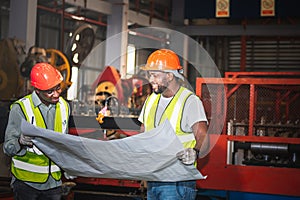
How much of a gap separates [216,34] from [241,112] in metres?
9.29

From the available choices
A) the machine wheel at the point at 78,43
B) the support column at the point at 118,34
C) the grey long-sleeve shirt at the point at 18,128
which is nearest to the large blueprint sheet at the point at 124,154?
the grey long-sleeve shirt at the point at 18,128

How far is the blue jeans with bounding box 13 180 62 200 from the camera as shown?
12.8 ft

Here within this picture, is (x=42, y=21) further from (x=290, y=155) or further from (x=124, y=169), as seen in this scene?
(x=124, y=169)

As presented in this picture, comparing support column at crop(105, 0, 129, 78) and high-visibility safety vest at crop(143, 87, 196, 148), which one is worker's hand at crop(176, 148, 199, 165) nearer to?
high-visibility safety vest at crop(143, 87, 196, 148)

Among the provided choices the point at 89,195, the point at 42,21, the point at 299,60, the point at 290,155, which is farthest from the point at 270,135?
the point at 42,21

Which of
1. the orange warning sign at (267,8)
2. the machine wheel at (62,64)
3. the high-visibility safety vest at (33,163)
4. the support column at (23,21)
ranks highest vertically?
the orange warning sign at (267,8)

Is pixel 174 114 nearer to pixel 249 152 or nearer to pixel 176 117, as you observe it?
pixel 176 117

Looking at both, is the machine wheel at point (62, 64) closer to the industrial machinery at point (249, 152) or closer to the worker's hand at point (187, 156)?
the industrial machinery at point (249, 152)

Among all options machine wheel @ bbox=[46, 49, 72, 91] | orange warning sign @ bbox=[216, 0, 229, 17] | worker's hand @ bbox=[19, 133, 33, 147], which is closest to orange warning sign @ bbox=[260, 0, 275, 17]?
orange warning sign @ bbox=[216, 0, 229, 17]

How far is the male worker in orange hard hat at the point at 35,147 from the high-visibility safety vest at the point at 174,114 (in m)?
0.64

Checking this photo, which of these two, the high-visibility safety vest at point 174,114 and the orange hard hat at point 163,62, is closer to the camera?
the high-visibility safety vest at point 174,114

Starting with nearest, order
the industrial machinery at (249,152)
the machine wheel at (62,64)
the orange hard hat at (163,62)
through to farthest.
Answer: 1. the orange hard hat at (163,62)
2. the industrial machinery at (249,152)
3. the machine wheel at (62,64)

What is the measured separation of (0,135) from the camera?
6.41m

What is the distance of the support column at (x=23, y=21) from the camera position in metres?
11.2
